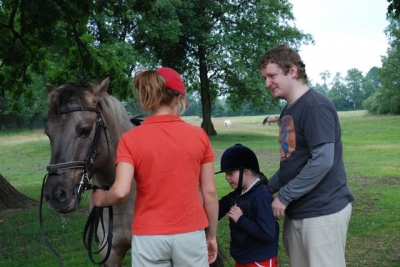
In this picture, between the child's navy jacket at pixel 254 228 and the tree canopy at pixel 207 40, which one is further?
the tree canopy at pixel 207 40

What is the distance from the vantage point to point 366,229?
7445 mm

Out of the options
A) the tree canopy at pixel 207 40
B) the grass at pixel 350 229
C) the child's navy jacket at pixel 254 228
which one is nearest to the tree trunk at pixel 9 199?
the grass at pixel 350 229

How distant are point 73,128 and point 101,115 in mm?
268

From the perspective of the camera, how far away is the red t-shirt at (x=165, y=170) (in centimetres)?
254

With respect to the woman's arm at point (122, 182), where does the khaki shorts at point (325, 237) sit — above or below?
below

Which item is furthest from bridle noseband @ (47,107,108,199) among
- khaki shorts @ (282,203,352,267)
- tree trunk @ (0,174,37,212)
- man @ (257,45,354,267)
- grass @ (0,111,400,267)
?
tree trunk @ (0,174,37,212)

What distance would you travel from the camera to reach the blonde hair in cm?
259

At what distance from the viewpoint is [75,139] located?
2953 mm

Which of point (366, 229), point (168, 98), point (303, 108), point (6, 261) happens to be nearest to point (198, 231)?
point (168, 98)

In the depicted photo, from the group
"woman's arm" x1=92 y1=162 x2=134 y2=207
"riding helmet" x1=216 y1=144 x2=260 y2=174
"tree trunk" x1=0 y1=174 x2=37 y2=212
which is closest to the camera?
"woman's arm" x1=92 y1=162 x2=134 y2=207

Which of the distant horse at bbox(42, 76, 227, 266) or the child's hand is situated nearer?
the distant horse at bbox(42, 76, 227, 266)

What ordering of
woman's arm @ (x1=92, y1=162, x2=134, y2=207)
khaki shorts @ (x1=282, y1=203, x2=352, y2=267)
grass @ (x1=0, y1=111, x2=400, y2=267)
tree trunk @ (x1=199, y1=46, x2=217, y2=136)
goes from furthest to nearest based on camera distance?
tree trunk @ (x1=199, y1=46, x2=217, y2=136) → grass @ (x1=0, y1=111, x2=400, y2=267) → khaki shorts @ (x1=282, y1=203, x2=352, y2=267) → woman's arm @ (x1=92, y1=162, x2=134, y2=207)

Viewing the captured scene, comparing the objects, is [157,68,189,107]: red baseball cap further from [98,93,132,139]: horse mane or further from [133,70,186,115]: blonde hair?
[98,93,132,139]: horse mane

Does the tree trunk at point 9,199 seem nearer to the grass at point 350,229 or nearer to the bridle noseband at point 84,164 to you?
the grass at point 350,229
